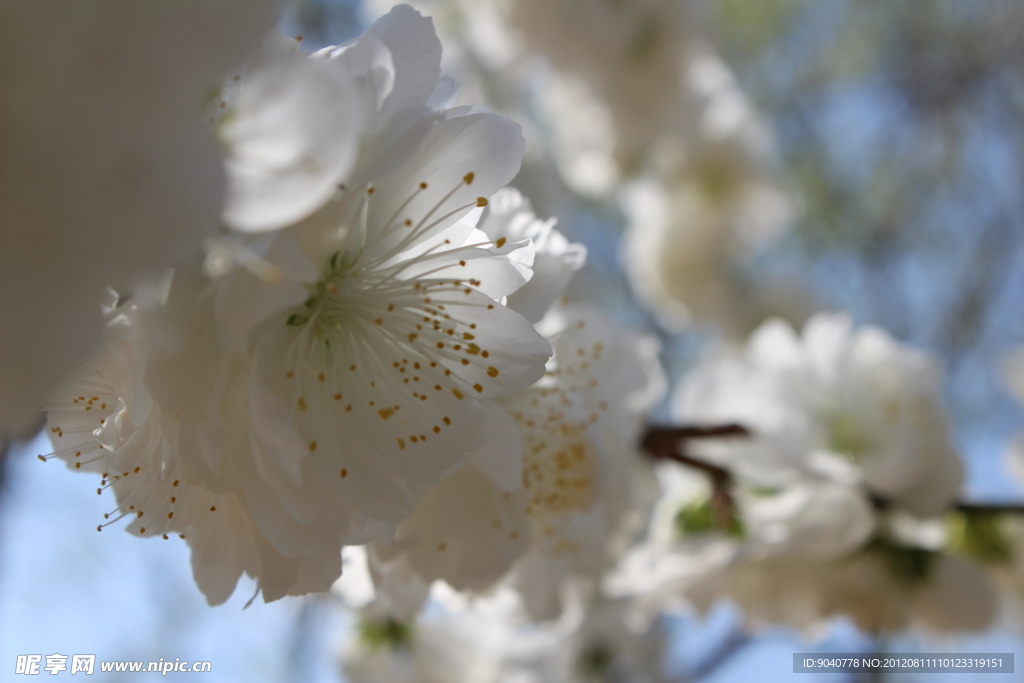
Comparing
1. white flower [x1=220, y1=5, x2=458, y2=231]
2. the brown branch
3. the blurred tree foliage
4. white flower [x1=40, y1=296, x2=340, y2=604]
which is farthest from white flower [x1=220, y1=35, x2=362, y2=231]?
the blurred tree foliage

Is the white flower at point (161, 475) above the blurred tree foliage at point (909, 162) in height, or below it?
below

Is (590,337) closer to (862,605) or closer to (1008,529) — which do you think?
(862,605)

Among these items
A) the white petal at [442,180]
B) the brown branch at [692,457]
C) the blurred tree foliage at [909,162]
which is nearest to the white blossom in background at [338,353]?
the white petal at [442,180]

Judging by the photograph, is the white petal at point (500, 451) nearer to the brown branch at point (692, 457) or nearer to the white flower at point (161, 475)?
the white flower at point (161, 475)

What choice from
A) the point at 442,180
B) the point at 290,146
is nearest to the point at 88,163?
the point at 290,146

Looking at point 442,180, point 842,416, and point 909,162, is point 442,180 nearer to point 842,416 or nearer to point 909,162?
point 842,416

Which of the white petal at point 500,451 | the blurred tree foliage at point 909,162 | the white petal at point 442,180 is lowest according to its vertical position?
the white petal at point 500,451

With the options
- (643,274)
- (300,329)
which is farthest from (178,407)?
(643,274)
